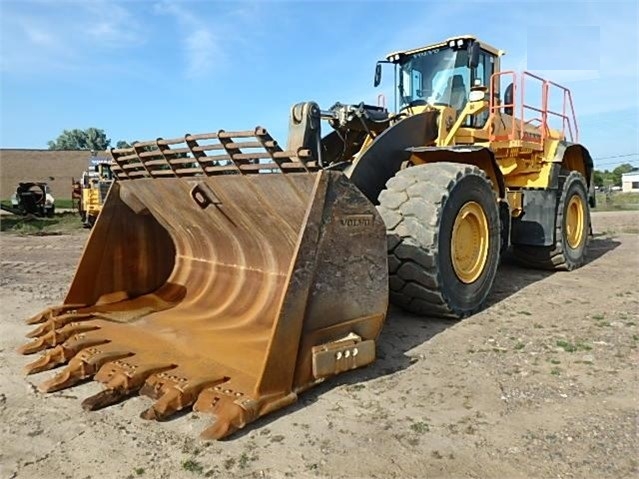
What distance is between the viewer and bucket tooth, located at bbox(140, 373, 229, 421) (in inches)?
117

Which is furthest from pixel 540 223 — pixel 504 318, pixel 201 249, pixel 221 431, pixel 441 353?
pixel 221 431

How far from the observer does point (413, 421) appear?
298 cm

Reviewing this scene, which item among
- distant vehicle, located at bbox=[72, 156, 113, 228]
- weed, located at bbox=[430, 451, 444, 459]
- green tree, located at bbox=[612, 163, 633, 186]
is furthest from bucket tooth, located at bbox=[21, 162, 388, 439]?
green tree, located at bbox=[612, 163, 633, 186]

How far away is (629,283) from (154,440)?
605 centimetres

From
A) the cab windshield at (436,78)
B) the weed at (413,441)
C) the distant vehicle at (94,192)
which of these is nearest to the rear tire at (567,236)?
the cab windshield at (436,78)

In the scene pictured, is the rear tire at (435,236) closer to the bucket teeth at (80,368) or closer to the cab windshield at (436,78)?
the cab windshield at (436,78)

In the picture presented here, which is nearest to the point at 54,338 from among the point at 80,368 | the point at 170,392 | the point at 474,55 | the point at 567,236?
the point at 80,368

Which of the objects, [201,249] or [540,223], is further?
[540,223]

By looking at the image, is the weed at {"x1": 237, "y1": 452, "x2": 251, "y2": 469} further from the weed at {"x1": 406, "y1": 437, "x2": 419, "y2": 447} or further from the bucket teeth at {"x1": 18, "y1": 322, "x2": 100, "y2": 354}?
the bucket teeth at {"x1": 18, "y1": 322, "x2": 100, "y2": 354}

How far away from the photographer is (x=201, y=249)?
4977 mm

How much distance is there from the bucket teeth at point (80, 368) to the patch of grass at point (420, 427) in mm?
1916

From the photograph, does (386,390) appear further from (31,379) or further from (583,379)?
(31,379)

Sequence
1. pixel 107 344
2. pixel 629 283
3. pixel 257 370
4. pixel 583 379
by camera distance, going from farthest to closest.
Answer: pixel 629 283 → pixel 107 344 → pixel 583 379 → pixel 257 370

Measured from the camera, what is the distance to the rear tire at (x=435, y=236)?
14.7 feet
